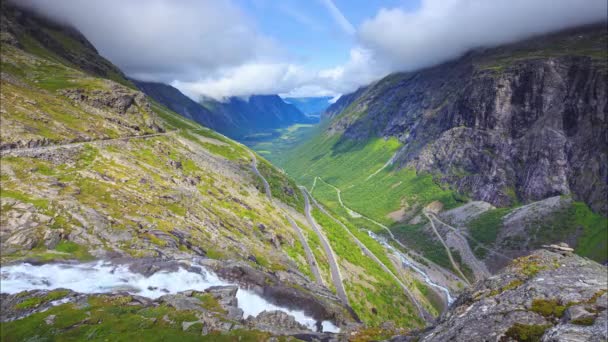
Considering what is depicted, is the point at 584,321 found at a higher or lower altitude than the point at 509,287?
higher

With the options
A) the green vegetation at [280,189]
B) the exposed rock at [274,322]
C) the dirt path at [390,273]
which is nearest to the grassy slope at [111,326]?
the exposed rock at [274,322]

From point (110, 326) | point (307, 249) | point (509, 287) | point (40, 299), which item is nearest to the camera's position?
point (110, 326)

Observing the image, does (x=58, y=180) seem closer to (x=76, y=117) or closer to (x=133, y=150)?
(x=133, y=150)

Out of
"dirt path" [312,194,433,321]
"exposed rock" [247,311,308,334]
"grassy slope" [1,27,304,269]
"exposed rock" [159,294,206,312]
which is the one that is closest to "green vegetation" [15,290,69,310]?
"grassy slope" [1,27,304,269]

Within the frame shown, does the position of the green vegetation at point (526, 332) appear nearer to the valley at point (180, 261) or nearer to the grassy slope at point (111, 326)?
the valley at point (180, 261)

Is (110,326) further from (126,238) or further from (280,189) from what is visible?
(280,189)

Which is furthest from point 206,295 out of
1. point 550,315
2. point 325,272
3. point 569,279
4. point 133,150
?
point 133,150

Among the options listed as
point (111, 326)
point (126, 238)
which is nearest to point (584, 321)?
point (111, 326)
